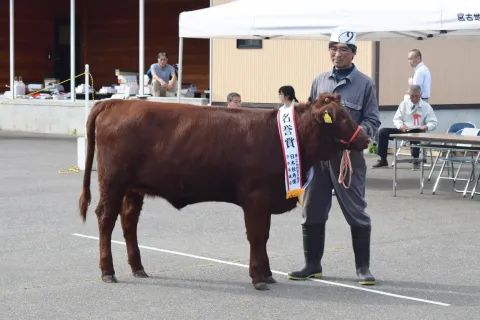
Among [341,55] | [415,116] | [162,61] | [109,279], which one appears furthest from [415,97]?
[109,279]

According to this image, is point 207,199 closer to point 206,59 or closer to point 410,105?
point 410,105

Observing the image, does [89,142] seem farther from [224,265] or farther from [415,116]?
[415,116]

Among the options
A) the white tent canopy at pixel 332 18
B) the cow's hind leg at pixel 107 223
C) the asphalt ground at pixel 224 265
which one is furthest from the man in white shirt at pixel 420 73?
the cow's hind leg at pixel 107 223

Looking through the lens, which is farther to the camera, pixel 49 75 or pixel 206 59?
pixel 49 75

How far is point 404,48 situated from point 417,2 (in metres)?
5.41

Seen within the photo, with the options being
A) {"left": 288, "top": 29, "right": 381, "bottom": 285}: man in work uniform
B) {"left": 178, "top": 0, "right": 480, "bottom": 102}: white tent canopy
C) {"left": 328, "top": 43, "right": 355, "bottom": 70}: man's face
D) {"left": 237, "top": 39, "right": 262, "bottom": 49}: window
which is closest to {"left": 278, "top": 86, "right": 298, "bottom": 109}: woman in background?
{"left": 178, "top": 0, "right": 480, "bottom": 102}: white tent canopy

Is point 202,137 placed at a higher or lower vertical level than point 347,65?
lower

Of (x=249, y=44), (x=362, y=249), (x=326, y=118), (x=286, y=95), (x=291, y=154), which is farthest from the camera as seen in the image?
(x=249, y=44)

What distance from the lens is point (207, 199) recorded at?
790 cm

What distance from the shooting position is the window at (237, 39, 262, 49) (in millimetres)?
20250

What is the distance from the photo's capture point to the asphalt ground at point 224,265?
713 cm

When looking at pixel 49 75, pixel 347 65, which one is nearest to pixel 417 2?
pixel 347 65

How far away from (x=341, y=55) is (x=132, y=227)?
2127 millimetres

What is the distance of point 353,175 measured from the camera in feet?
25.9
